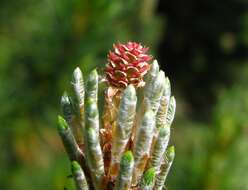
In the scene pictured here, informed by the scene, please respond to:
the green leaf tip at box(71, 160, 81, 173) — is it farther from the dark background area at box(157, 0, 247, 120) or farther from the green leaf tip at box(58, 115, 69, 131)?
the dark background area at box(157, 0, 247, 120)

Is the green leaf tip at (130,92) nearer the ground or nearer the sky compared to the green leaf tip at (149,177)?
nearer the sky

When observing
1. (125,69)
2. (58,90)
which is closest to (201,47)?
(58,90)

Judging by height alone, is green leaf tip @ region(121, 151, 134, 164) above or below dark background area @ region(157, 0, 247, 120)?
below

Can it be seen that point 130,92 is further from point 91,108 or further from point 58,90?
point 58,90

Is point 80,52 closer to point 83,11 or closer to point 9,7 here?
point 83,11

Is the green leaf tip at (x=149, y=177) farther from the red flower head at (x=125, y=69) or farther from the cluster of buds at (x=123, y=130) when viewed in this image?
the red flower head at (x=125, y=69)

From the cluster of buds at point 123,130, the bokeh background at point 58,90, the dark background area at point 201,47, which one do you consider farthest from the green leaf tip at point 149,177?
the dark background area at point 201,47

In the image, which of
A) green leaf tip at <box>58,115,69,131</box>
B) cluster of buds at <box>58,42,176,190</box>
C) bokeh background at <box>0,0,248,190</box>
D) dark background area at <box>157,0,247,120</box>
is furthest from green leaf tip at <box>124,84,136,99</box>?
dark background area at <box>157,0,247,120</box>
